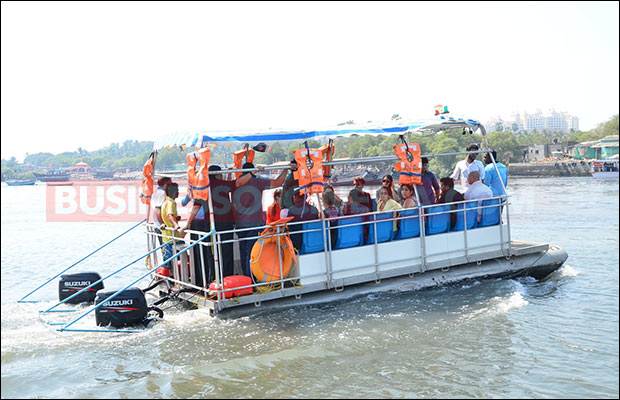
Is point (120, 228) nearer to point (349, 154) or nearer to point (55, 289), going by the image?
point (55, 289)

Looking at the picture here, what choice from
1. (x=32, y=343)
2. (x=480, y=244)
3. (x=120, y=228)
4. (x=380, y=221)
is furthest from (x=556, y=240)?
(x=120, y=228)

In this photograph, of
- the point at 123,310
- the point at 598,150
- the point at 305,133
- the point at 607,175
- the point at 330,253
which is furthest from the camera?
the point at 598,150

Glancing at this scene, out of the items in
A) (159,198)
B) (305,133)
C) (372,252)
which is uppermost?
(305,133)

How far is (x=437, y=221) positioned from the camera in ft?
36.2

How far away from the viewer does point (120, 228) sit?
120 ft

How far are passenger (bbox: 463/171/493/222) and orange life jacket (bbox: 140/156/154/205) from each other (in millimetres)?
6045

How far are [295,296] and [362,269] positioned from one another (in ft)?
4.42

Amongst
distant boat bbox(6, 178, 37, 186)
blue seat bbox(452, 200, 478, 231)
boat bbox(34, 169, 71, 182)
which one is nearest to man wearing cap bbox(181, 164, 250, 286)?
blue seat bbox(452, 200, 478, 231)

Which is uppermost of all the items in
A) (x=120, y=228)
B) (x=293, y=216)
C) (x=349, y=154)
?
(x=349, y=154)

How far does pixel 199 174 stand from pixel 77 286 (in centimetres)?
377

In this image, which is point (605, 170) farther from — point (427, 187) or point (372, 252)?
point (372, 252)

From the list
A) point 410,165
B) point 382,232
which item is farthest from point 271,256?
point 410,165

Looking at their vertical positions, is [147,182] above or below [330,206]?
above

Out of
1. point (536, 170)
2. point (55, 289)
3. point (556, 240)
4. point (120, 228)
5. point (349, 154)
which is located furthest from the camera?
point (536, 170)
